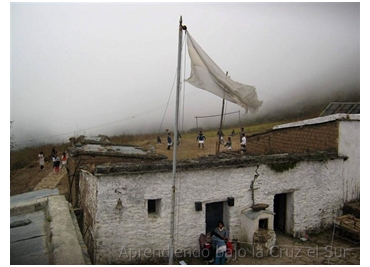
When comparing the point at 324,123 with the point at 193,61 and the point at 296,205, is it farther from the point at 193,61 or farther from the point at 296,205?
the point at 193,61

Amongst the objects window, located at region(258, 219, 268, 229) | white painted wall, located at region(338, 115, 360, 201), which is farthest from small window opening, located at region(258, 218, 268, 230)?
white painted wall, located at region(338, 115, 360, 201)

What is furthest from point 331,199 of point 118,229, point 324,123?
point 118,229

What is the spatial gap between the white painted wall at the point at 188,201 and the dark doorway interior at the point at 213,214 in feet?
1.31

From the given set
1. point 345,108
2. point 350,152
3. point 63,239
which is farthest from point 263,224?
point 345,108

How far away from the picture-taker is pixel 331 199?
11039mm

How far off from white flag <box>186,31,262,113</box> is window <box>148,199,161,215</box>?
437cm

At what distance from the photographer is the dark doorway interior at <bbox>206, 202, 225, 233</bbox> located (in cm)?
985

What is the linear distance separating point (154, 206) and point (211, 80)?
504 centimetres

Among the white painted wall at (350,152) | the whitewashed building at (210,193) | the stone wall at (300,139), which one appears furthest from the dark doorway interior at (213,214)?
the white painted wall at (350,152)

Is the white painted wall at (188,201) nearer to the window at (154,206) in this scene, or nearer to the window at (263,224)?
the window at (154,206)

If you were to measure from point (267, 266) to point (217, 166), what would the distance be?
3296 millimetres

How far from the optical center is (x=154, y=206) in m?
9.21

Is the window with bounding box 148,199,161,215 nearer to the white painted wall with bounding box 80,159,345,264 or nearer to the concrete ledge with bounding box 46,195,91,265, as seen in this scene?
the white painted wall with bounding box 80,159,345,264

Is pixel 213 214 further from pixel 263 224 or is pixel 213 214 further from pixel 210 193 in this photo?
pixel 263 224
